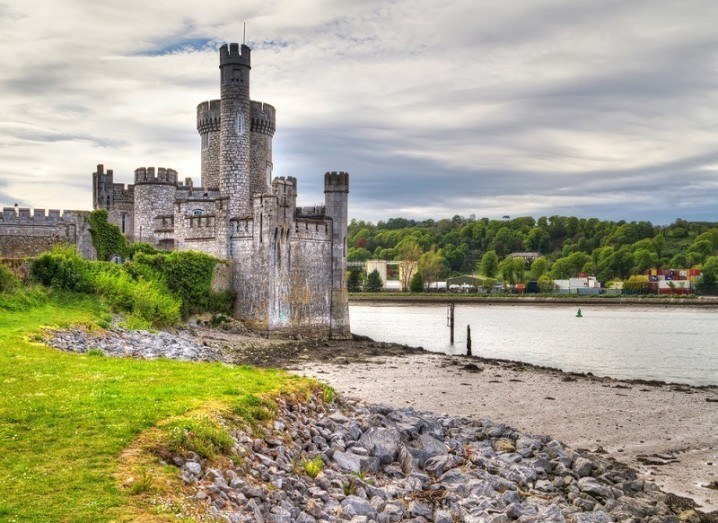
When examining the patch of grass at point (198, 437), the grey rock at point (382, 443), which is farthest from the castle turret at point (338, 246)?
the patch of grass at point (198, 437)

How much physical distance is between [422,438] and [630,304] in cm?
10707

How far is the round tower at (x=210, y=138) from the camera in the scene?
48.6 meters

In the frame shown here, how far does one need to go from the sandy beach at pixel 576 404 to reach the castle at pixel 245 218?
8.43 meters

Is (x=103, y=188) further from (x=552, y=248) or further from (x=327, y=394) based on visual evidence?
(x=552, y=248)

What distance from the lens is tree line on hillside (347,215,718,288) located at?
459 ft

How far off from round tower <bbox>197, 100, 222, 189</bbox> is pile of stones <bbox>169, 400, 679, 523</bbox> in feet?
117

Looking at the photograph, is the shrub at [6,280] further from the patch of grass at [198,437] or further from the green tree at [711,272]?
the green tree at [711,272]

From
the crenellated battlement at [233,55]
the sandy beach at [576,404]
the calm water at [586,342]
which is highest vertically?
the crenellated battlement at [233,55]

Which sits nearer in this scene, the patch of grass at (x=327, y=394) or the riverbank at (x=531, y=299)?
the patch of grass at (x=327, y=394)

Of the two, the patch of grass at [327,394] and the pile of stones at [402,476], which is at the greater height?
the patch of grass at [327,394]

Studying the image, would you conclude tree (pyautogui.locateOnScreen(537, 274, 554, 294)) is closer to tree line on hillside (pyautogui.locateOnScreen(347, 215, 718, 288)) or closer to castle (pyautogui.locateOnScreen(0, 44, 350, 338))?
tree line on hillside (pyautogui.locateOnScreen(347, 215, 718, 288))

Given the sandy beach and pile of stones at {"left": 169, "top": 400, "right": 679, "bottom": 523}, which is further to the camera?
the sandy beach

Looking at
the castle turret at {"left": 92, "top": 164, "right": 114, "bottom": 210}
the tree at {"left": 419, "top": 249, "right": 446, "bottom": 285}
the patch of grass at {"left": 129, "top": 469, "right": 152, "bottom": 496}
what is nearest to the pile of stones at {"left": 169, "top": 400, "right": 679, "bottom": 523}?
the patch of grass at {"left": 129, "top": 469, "right": 152, "bottom": 496}

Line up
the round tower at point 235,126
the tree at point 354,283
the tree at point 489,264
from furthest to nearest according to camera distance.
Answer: the tree at point 489,264 < the tree at point 354,283 < the round tower at point 235,126
